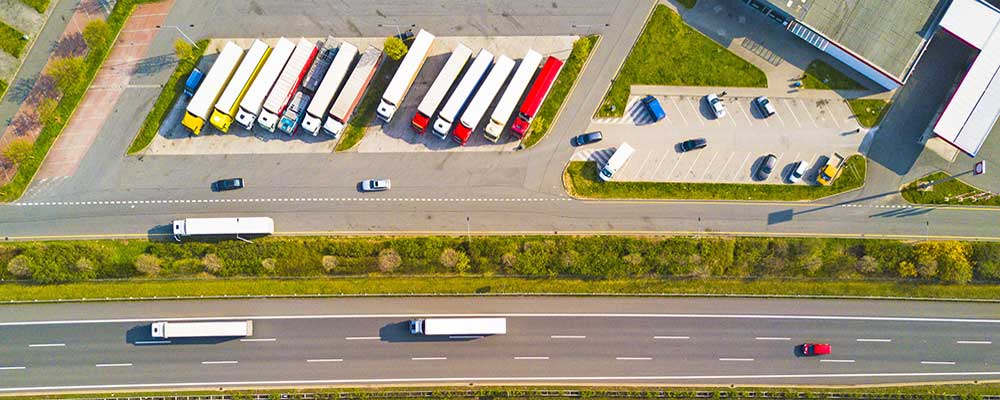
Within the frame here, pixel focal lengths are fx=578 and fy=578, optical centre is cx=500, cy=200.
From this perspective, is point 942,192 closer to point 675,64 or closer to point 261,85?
point 675,64

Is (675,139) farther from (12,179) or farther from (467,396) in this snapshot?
(12,179)

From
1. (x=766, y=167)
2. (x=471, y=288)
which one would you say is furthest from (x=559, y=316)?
(x=766, y=167)

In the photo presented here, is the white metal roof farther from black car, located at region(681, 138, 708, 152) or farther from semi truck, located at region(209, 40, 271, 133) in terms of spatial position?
semi truck, located at region(209, 40, 271, 133)

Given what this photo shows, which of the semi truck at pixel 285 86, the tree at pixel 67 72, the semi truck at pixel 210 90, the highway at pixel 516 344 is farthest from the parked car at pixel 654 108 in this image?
the tree at pixel 67 72

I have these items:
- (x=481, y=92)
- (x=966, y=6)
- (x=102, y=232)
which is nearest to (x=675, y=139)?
(x=481, y=92)

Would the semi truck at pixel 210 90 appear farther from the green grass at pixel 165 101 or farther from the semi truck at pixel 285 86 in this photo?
the semi truck at pixel 285 86

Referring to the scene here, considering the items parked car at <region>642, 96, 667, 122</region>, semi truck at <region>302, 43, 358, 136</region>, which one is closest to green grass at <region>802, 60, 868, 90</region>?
parked car at <region>642, 96, 667, 122</region>
